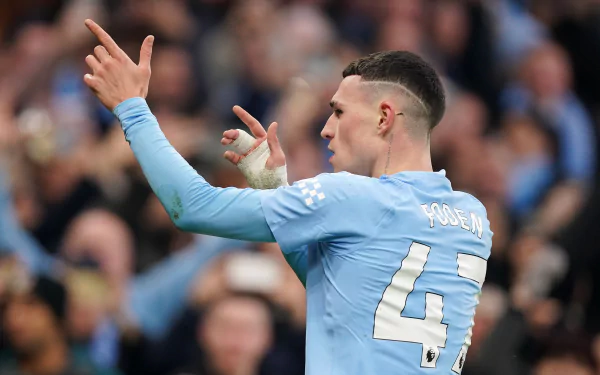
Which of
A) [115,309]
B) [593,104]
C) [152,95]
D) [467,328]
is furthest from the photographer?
[593,104]

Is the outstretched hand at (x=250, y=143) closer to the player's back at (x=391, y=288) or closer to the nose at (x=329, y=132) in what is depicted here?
the nose at (x=329, y=132)

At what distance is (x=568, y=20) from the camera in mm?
10281

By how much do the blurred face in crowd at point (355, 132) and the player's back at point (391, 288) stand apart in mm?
153

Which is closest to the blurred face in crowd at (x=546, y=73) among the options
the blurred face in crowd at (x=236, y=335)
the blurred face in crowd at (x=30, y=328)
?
the blurred face in crowd at (x=236, y=335)

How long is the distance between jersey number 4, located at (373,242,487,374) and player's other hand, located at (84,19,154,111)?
1070mm

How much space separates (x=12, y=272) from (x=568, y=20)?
6560 mm

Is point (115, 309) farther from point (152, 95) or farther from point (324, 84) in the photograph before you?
point (324, 84)

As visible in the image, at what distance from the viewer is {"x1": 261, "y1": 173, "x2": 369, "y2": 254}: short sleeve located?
10.3ft

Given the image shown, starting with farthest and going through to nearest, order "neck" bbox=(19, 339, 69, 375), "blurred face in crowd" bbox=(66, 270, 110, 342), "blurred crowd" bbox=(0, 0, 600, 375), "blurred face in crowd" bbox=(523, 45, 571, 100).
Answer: "blurred face in crowd" bbox=(523, 45, 571, 100) → "blurred face in crowd" bbox=(66, 270, 110, 342) → "blurred crowd" bbox=(0, 0, 600, 375) → "neck" bbox=(19, 339, 69, 375)

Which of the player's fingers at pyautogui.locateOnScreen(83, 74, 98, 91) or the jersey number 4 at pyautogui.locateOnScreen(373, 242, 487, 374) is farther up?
the player's fingers at pyautogui.locateOnScreen(83, 74, 98, 91)

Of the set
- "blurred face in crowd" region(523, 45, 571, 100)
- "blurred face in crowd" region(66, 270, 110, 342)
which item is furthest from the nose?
"blurred face in crowd" region(523, 45, 571, 100)

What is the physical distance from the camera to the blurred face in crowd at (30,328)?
6.06 meters

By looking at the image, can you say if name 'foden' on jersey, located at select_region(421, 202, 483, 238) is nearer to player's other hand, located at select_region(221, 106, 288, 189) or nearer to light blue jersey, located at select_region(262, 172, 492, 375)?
light blue jersey, located at select_region(262, 172, 492, 375)

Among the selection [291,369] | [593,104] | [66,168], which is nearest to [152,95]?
[66,168]
